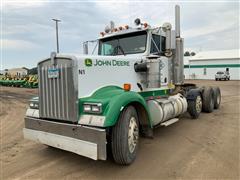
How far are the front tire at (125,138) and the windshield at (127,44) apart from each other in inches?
81.3

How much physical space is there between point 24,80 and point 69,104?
75.2ft

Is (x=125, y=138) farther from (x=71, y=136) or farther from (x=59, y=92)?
(x=59, y=92)

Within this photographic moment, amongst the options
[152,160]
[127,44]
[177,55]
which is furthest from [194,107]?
[152,160]

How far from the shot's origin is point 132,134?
397 centimetres

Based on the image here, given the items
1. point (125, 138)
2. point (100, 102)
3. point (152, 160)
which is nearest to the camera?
point (100, 102)

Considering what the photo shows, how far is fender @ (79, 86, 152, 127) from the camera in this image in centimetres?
338

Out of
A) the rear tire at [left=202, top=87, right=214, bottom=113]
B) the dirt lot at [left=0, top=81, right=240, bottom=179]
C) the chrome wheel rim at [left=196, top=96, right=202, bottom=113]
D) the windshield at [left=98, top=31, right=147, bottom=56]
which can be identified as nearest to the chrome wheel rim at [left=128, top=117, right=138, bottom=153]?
the dirt lot at [left=0, top=81, right=240, bottom=179]

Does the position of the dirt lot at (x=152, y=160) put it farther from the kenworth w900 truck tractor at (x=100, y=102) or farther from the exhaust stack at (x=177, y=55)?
the exhaust stack at (x=177, y=55)

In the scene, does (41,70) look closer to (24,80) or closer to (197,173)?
(197,173)

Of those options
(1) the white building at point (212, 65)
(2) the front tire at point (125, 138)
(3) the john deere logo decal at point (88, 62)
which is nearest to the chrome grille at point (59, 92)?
(3) the john deere logo decal at point (88, 62)

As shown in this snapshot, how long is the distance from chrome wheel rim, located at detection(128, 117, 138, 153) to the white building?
143 ft

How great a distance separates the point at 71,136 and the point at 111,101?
856mm

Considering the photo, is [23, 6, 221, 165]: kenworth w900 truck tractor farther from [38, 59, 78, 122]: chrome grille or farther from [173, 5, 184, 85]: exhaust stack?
[173, 5, 184, 85]: exhaust stack

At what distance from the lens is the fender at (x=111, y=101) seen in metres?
3.38
